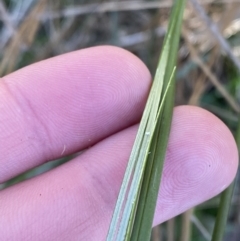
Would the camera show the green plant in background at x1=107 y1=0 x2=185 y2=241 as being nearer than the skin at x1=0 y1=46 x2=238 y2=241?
Yes

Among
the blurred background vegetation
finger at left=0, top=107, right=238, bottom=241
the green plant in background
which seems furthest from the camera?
the blurred background vegetation

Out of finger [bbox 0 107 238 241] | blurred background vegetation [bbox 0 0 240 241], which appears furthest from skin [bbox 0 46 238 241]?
blurred background vegetation [bbox 0 0 240 241]

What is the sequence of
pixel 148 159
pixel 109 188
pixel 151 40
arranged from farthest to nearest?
1. pixel 151 40
2. pixel 109 188
3. pixel 148 159

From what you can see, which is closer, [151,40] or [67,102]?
[67,102]

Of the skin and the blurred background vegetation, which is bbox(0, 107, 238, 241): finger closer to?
the skin

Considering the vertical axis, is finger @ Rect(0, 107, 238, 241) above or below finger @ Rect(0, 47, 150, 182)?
below

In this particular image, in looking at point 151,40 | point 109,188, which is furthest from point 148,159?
point 151,40

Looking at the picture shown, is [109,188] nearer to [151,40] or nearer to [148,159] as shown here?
[148,159]
